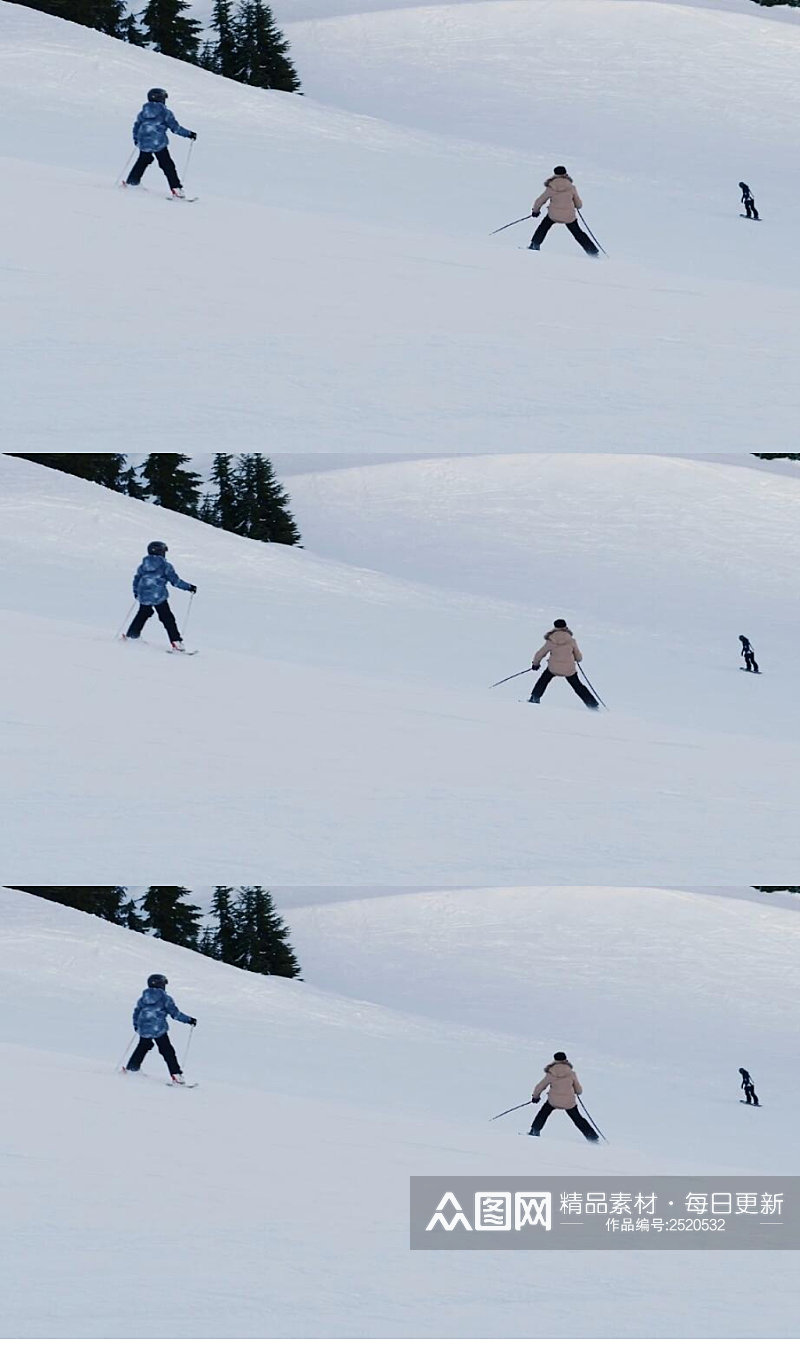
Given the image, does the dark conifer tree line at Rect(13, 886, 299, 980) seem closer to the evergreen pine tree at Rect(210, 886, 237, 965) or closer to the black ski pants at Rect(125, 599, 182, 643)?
the evergreen pine tree at Rect(210, 886, 237, 965)

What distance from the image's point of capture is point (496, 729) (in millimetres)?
17562

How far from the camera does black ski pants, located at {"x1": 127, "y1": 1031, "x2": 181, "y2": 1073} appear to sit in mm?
14664

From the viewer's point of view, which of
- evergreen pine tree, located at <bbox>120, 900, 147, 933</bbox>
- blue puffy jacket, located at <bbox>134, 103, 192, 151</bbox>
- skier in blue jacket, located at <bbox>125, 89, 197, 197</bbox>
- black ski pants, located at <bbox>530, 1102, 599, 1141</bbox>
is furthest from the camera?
evergreen pine tree, located at <bbox>120, 900, 147, 933</bbox>

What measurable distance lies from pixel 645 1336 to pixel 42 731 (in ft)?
22.5

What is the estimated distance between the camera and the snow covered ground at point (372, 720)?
1647 centimetres

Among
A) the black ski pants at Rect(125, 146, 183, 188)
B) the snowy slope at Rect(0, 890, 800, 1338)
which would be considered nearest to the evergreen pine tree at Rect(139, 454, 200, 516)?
the black ski pants at Rect(125, 146, 183, 188)

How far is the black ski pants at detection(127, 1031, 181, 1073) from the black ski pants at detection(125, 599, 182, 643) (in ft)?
11.6

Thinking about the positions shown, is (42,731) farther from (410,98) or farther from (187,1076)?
(410,98)

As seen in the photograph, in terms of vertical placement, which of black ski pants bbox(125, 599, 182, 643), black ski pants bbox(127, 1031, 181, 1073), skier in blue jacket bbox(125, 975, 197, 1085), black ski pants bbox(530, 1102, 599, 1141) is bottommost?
black ski pants bbox(530, 1102, 599, 1141)

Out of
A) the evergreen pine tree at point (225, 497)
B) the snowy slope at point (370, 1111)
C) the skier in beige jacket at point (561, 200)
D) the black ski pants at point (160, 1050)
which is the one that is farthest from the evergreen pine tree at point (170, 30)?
the black ski pants at point (160, 1050)

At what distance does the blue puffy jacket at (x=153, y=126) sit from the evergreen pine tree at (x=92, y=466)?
4.69m

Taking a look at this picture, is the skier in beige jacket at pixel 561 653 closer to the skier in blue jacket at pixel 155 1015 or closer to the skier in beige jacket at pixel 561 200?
the skier in beige jacket at pixel 561 200

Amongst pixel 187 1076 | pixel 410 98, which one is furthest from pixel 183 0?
pixel 187 1076

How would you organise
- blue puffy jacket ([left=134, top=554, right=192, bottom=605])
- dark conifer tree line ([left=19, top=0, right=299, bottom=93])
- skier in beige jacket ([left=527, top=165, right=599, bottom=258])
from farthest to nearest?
dark conifer tree line ([left=19, top=0, right=299, bottom=93]) < skier in beige jacket ([left=527, top=165, right=599, bottom=258]) < blue puffy jacket ([left=134, top=554, right=192, bottom=605])
